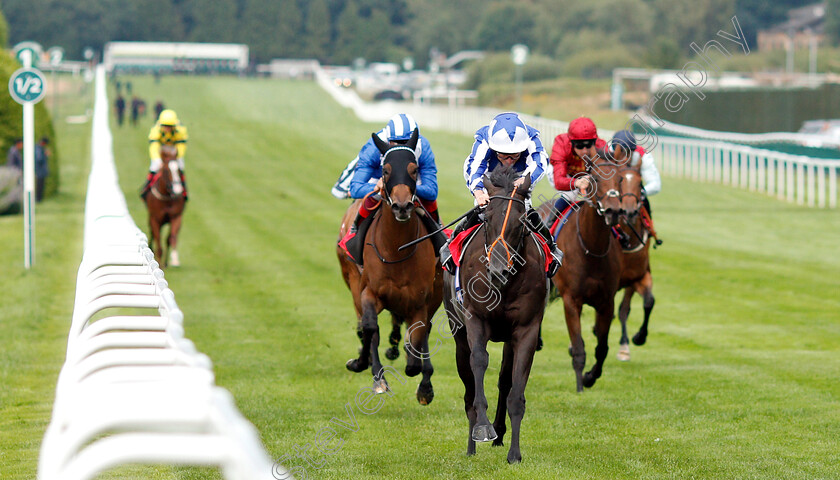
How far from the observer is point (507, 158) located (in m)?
6.57

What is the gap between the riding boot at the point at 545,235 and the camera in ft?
21.0

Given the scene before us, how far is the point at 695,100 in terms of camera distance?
125 ft

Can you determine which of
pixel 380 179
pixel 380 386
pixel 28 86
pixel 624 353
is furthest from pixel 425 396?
pixel 28 86

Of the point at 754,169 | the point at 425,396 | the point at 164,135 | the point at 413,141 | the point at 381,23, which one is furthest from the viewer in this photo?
the point at 381,23

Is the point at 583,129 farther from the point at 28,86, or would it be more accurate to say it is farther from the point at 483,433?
the point at 28,86

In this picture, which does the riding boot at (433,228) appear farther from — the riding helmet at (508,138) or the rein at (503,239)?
the rein at (503,239)

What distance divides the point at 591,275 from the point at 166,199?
330 inches

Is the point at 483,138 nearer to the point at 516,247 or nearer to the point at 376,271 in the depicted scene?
the point at 516,247

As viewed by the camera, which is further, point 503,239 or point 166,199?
point 166,199

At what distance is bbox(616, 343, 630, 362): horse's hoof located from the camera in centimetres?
963

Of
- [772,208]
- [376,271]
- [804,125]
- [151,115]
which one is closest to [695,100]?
[804,125]

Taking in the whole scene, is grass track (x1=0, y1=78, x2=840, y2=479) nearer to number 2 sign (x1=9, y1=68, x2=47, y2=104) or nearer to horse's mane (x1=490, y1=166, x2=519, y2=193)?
horse's mane (x1=490, y1=166, x2=519, y2=193)

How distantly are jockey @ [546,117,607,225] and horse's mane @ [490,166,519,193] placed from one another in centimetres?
252

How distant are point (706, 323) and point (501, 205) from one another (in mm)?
5992
